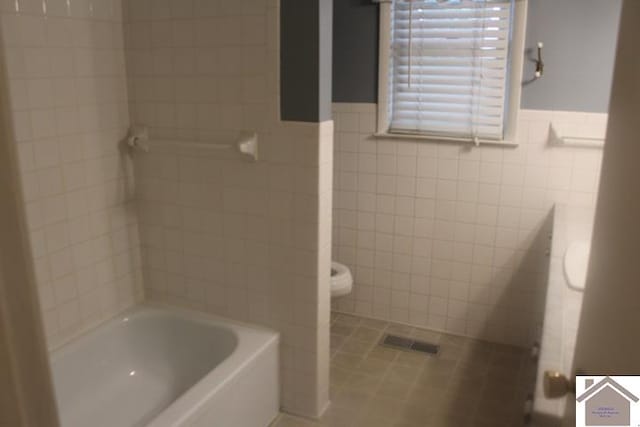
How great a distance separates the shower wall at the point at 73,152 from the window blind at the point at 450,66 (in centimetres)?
147

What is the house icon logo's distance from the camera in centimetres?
83

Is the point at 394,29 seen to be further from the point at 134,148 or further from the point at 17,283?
the point at 17,283

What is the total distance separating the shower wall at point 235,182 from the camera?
2270 millimetres

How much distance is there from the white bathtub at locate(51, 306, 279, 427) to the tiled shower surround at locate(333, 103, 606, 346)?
3.78 ft

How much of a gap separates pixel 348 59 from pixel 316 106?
3.67 ft

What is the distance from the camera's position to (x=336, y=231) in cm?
351

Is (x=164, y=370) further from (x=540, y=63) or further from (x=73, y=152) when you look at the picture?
(x=540, y=63)

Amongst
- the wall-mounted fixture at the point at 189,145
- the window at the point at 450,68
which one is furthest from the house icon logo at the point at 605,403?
the window at the point at 450,68

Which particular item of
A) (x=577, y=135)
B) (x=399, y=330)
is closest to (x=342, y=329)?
(x=399, y=330)

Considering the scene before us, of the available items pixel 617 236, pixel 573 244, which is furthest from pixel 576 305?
pixel 617 236

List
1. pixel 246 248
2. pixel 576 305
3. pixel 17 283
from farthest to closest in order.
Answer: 1. pixel 246 248
2. pixel 576 305
3. pixel 17 283

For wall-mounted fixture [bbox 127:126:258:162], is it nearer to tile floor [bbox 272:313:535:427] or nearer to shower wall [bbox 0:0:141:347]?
shower wall [bbox 0:0:141:347]

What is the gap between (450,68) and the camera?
3.00 m

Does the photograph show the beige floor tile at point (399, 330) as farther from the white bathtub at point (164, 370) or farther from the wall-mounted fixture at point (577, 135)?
the wall-mounted fixture at point (577, 135)
